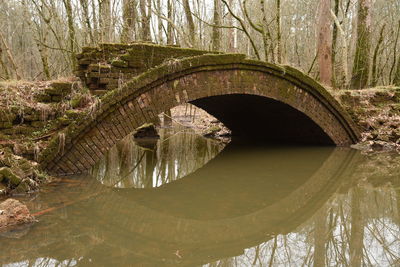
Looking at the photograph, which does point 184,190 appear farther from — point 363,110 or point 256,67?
point 363,110

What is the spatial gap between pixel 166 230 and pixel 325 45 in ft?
31.6

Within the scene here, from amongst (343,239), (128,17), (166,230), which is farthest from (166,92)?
(128,17)

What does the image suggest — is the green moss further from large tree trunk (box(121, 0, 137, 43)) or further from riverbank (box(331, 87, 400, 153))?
riverbank (box(331, 87, 400, 153))

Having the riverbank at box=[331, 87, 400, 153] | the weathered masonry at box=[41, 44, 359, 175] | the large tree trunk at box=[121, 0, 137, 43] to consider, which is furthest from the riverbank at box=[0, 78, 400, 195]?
the riverbank at box=[331, 87, 400, 153]

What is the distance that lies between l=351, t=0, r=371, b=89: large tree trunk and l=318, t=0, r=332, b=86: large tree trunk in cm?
170

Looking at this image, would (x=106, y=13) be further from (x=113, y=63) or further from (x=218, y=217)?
(x=218, y=217)

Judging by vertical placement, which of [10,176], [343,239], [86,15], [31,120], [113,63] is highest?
[86,15]

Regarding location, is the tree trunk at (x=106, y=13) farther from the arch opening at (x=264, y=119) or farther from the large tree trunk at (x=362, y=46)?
the large tree trunk at (x=362, y=46)

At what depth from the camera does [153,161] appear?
8422 millimetres

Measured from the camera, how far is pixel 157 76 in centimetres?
671

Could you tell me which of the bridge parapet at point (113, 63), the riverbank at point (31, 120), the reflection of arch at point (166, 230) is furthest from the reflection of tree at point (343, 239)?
the bridge parapet at point (113, 63)

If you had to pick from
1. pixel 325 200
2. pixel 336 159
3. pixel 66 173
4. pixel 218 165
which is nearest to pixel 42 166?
pixel 66 173

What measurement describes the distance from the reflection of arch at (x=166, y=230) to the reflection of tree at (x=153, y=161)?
1203 mm

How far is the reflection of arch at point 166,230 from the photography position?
3.43 meters
